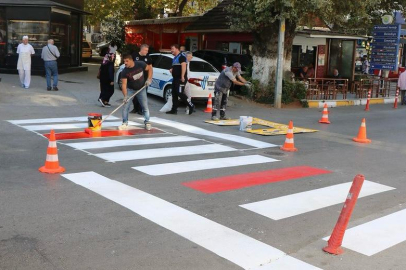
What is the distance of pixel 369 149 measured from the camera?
11242 mm

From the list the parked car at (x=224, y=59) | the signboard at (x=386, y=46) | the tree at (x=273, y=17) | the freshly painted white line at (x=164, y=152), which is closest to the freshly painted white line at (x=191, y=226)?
the freshly painted white line at (x=164, y=152)

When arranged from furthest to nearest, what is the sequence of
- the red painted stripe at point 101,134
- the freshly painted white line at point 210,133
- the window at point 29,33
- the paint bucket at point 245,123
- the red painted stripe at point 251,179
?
the window at point 29,33
the paint bucket at point 245,123
the freshly painted white line at point 210,133
the red painted stripe at point 101,134
the red painted stripe at point 251,179

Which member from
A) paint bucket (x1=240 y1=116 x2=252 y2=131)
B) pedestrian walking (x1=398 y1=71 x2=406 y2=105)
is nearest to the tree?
pedestrian walking (x1=398 y1=71 x2=406 y2=105)

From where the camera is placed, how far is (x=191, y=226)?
5734 millimetres

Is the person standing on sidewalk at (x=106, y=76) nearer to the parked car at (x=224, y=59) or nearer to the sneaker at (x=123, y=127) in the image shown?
the sneaker at (x=123, y=127)

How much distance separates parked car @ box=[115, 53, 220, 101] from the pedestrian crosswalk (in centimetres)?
371

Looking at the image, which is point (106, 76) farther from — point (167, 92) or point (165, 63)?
point (165, 63)

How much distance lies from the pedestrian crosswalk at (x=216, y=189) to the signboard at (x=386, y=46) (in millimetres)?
15323

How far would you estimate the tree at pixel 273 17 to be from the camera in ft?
56.9

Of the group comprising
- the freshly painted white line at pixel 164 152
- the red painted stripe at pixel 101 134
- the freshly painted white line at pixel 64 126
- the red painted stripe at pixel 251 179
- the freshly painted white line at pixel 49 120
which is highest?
the freshly painted white line at pixel 49 120

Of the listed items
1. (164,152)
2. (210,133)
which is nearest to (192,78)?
(210,133)

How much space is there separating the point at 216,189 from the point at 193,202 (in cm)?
77

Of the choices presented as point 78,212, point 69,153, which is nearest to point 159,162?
point 69,153

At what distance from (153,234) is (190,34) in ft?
82.1
